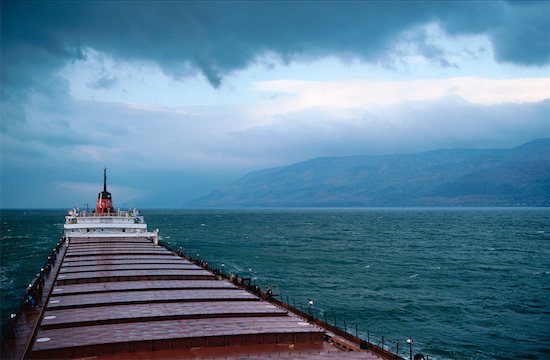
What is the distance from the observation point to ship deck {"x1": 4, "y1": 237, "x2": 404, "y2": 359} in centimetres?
2328

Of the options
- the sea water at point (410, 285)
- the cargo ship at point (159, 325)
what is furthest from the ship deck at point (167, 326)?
the sea water at point (410, 285)

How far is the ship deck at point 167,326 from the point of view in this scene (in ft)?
76.4

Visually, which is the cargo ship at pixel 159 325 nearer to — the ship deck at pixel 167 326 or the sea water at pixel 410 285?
the ship deck at pixel 167 326

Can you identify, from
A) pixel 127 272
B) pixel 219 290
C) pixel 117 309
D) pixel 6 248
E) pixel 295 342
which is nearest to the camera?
pixel 295 342

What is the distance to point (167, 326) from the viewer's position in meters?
26.2

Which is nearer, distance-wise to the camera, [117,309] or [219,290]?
[117,309]

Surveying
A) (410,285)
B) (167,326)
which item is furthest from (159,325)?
(410,285)

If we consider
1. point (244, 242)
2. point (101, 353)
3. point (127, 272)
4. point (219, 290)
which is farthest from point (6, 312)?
point (244, 242)

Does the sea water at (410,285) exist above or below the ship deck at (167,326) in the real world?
below

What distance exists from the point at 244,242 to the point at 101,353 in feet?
400

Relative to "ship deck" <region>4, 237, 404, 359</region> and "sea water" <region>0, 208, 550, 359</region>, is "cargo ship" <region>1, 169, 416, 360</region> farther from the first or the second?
"sea water" <region>0, 208, 550, 359</region>

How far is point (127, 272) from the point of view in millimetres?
42312

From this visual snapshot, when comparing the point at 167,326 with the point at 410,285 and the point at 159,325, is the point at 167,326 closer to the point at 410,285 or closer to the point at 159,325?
the point at 159,325

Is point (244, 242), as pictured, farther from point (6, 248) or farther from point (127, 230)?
point (6, 248)
